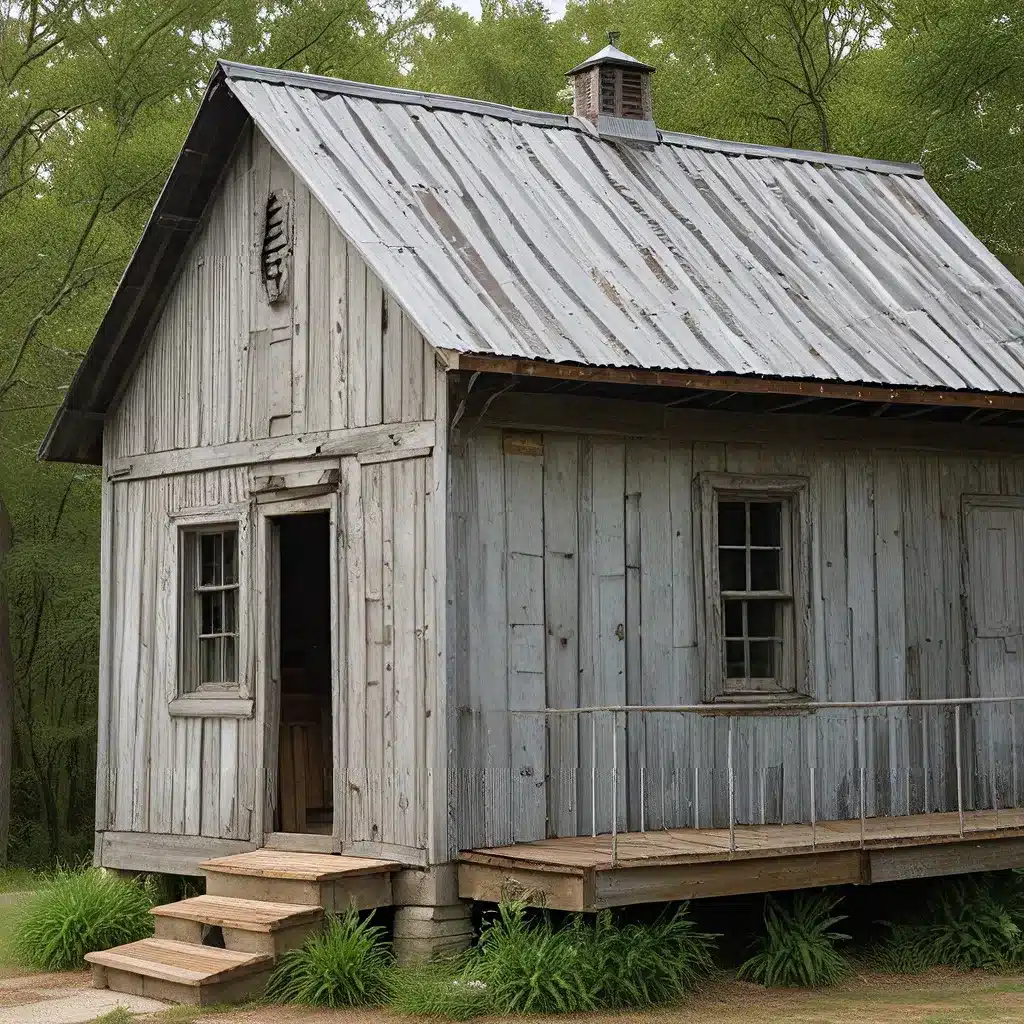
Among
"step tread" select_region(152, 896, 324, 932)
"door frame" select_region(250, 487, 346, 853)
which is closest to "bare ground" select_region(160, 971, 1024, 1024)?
"step tread" select_region(152, 896, 324, 932)

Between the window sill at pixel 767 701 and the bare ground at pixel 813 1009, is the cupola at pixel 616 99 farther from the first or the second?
the bare ground at pixel 813 1009

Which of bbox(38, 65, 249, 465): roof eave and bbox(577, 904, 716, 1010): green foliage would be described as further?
bbox(38, 65, 249, 465): roof eave

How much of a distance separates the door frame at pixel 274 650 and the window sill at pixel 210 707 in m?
0.20

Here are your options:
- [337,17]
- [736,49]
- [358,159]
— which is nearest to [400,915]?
[358,159]

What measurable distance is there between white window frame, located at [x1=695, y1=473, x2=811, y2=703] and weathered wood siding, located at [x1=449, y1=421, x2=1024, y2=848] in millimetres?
89

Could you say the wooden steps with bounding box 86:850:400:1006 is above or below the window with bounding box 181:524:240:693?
below

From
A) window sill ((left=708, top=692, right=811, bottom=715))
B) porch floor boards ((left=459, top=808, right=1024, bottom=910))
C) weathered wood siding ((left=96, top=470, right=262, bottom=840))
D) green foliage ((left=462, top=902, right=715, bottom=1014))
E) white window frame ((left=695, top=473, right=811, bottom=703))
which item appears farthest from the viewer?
weathered wood siding ((left=96, top=470, right=262, bottom=840))

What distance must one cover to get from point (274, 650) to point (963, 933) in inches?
217

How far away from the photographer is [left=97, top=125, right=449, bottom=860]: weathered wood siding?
12.1 metres

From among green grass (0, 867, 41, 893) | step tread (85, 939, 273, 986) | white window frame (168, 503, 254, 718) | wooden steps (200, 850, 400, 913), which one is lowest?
green grass (0, 867, 41, 893)

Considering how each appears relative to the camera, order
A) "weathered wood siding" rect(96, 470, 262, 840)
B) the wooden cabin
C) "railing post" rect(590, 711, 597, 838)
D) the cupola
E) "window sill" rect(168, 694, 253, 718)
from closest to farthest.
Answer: "railing post" rect(590, 711, 597, 838)
the wooden cabin
"window sill" rect(168, 694, 253, 718)
"weathered wood siding" rect(96, 470, 262, 840)
the cupola

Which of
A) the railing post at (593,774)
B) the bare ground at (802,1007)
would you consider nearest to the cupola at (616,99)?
the railing post at (593,774)

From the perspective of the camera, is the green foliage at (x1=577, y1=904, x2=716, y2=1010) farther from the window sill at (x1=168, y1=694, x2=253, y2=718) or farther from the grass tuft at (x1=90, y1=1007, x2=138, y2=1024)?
the window sill at (x1=168, y1=694, x2=253, y2=718)

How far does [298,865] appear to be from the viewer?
39.4 feet
